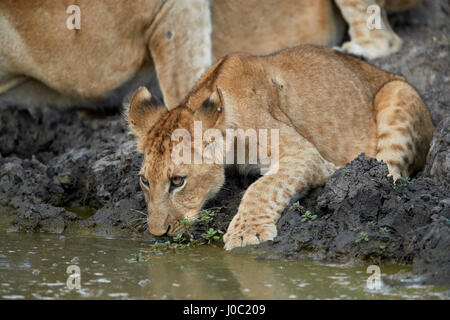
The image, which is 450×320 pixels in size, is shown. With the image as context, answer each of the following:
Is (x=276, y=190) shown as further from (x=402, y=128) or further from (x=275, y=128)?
(x=402, y=128)

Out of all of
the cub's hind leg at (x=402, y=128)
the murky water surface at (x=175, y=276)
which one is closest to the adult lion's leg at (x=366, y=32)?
the cub's hind leg at (x=402, y=128)

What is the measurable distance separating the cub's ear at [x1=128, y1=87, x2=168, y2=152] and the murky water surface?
34.9 inches

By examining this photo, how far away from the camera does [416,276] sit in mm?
4523

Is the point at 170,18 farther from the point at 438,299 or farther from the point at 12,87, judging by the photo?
the point at 438,299

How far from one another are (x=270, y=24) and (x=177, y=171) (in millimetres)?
3435

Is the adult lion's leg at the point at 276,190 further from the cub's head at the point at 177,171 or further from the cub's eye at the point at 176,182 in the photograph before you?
the cub's eye at the point at 176,182

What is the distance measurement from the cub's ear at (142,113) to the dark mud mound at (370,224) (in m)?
1.21

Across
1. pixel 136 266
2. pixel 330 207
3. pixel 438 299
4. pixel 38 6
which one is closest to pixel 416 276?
pixel 438 299

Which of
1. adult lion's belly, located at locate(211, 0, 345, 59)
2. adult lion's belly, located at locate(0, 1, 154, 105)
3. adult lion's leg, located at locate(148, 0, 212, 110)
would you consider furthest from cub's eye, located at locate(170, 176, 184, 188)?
adult lion's belly, located at locate(211, 0, 345, 59)

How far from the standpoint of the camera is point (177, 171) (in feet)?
18.1

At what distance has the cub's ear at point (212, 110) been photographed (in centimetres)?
559
